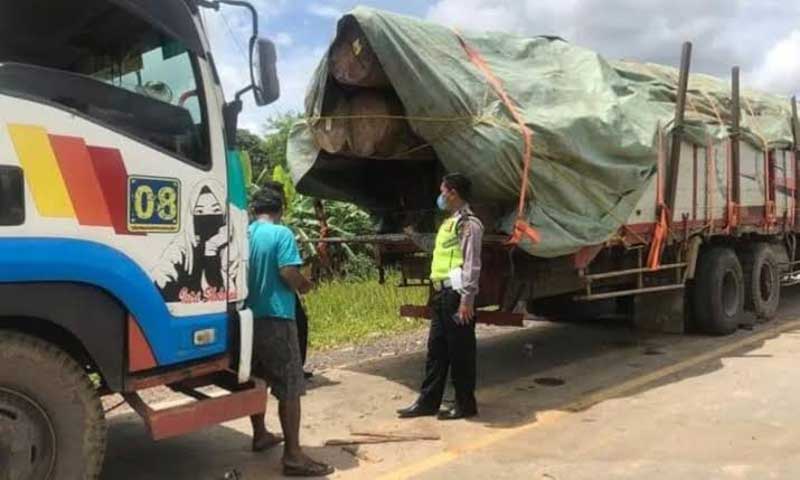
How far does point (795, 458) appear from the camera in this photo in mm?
4891

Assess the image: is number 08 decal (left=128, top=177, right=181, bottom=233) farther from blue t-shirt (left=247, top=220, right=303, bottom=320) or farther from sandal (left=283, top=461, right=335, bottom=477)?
sandal (left=283, top=461, right=335, bottom=477)

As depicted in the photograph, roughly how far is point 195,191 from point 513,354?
192 inches

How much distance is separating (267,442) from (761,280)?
7.19 meters

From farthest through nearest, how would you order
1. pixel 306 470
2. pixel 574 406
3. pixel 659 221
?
pixel 659 221 < pixel 574 406 < pixel 306 470

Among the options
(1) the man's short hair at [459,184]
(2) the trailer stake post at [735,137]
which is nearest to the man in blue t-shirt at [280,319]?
(1) the man's short hair at [459,184]

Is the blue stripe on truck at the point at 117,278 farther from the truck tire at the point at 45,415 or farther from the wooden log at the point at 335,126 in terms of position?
the wooden log at the point at 335,126

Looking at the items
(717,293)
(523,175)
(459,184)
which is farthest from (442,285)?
(717,293)

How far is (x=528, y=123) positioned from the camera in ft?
20.7

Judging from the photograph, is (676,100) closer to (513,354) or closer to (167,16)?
(513,354)

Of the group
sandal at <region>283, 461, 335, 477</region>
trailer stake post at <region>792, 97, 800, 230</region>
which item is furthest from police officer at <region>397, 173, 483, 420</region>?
trailer stake post at <region>792, 97, 800, 230</region>

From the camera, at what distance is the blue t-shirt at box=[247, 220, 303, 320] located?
4.85 meters

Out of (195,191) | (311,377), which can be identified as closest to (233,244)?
(195,191)

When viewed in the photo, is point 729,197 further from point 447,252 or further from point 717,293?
point 447,252

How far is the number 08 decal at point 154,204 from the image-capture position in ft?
12.5
